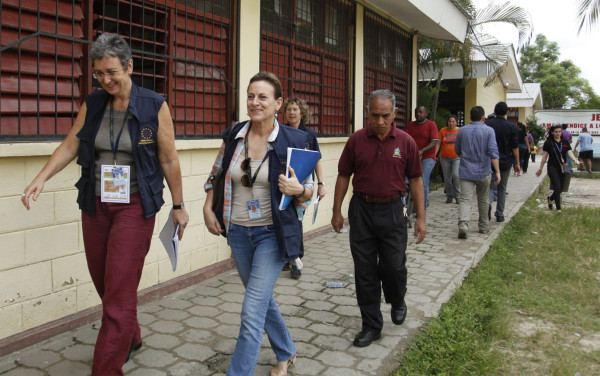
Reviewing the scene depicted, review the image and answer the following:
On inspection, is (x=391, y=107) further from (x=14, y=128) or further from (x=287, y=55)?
(x=287, y=55)

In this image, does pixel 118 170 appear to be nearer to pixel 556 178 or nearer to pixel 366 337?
pixel 366 337

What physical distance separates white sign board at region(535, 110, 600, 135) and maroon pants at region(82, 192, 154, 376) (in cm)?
3199

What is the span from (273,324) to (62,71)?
2.57 meters

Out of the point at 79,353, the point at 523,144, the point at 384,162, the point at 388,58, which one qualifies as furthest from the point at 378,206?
the point at 523,144

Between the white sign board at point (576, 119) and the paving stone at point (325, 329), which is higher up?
the white sign board at point (576, 119)

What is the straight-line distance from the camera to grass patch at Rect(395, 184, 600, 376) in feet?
12.4

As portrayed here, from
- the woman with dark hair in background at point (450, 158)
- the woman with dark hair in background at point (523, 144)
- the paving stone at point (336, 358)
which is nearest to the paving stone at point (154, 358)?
the paving stone at point (336, 358)

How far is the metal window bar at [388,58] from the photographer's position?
31.8 ft

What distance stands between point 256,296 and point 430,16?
786 centimetres

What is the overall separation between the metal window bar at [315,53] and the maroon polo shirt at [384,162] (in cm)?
275

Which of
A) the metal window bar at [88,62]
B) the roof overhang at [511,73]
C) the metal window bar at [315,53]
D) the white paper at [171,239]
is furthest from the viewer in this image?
the roof overhang at [511,73]

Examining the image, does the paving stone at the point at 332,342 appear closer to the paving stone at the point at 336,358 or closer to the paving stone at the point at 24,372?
the paving stone at the point at 336,358

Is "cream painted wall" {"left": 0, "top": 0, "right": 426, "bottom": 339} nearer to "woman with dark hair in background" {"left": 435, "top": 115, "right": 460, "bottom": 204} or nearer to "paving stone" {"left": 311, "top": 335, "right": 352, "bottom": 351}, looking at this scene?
"paving stone" {"left": 311, "top": 335, "right": 352, "bottom": 351}

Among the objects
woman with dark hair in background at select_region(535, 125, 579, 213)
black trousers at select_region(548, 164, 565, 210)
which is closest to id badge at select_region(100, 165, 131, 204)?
woman with dark hair in background at select_region(535, 125, 579, 213)
